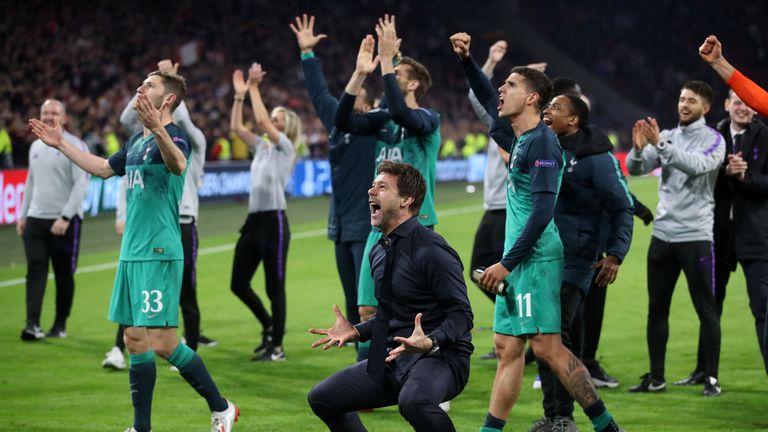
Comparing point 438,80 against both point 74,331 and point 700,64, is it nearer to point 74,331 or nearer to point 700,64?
point 700,64

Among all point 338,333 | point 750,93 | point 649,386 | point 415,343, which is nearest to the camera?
point 415,343

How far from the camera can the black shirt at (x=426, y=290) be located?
5402 mm

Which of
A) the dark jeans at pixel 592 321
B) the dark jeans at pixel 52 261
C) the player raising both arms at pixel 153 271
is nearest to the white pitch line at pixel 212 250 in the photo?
the dark jeans at pixel 52 261

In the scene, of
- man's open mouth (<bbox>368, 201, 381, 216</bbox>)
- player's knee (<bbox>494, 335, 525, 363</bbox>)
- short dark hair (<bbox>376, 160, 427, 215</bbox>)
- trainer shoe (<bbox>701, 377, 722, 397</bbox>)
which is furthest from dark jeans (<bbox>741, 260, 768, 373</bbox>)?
man's open mouth (<bbox>368, 201, 381, 216</bbox>)

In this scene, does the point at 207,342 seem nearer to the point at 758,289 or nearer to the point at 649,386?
the point at 649,386

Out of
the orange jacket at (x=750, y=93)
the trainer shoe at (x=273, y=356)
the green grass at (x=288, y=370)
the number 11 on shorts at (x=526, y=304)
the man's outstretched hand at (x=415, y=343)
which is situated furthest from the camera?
the trainer shoe at (x=273, y=356)

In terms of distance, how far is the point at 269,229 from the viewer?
401 inches

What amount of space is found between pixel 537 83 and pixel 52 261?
→ 6.63m

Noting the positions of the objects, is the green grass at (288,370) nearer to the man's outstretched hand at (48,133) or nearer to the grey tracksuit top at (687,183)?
the grey tracksuit top at (687,183)

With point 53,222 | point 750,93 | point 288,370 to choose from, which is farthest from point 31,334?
point 750,93

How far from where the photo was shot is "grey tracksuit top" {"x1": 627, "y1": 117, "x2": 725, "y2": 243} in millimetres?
8094

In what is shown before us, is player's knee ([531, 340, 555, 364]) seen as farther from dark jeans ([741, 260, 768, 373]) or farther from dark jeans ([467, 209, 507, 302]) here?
dark jeans ([467, 209, 507, 302])

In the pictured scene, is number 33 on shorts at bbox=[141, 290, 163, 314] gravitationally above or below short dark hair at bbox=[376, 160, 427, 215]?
below

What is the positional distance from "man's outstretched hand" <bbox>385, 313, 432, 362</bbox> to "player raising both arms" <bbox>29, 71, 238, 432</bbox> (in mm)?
2190
